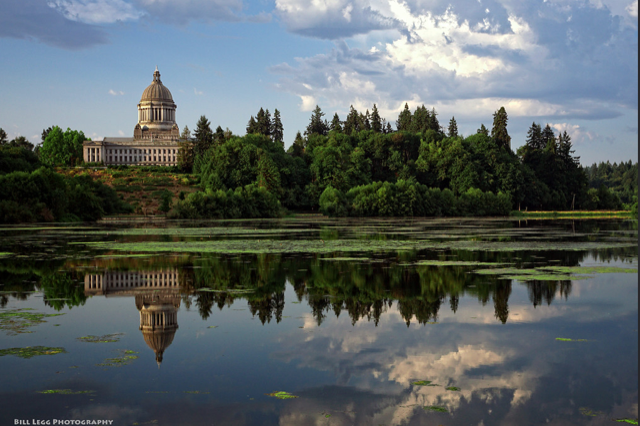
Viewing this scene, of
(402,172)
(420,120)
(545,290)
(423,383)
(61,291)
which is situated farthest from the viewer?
(420,120)

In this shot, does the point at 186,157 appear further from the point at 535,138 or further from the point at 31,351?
the point at 31,351

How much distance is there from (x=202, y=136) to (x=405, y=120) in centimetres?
5973

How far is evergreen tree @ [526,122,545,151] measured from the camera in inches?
5915

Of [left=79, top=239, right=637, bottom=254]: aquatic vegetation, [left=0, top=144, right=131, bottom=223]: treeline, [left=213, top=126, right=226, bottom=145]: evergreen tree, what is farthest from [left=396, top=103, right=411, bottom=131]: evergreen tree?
[left=79, top=239, right=637, bottom=254]: aquatic vegetation

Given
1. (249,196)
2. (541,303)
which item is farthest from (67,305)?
(249,196)

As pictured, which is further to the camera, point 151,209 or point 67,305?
point 151,209

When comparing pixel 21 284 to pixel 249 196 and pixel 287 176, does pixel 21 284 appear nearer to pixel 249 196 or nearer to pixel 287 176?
pixel 249 196

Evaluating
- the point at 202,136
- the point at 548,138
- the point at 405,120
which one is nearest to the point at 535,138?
the point at 548,138

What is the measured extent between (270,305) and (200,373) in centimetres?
580

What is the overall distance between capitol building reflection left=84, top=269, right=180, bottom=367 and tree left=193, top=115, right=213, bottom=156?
13160cm

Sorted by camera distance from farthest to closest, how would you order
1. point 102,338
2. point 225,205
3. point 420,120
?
point 420,120
point 225,205
point 102,338

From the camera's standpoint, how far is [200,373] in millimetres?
9930

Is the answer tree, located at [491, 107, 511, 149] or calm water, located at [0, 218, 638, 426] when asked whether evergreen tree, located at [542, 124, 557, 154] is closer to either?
tree, located at [491, 107, 511, 149]

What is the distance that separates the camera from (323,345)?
38.2 ft
